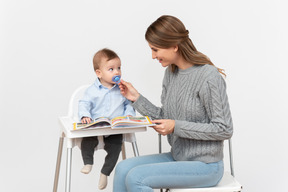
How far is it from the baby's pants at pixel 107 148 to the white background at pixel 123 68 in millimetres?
837

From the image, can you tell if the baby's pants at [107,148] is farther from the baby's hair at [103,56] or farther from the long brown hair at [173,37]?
the long brown hair at [173,37]

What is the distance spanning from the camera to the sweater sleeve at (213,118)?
88.3 inches

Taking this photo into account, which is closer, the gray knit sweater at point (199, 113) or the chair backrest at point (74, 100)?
the gray knit sweater at point (199, 113)

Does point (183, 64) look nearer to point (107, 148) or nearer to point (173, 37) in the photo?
point (173, 37)

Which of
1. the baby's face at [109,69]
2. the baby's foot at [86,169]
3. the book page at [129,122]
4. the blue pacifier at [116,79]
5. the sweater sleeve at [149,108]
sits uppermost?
the baby's face at [109,69]

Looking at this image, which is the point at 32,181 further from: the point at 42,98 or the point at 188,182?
the point at 188,182

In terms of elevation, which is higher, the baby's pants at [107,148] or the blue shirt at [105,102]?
the blue shirt at [105,102]

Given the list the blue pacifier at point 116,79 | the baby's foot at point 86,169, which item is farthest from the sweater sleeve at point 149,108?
the baby's foot at point 86,169

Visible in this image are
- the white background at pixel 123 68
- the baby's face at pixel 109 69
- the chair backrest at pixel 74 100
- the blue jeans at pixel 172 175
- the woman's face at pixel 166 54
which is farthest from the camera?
the white background at pixel 123 68

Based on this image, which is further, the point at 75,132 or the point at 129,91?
the point at 129,91

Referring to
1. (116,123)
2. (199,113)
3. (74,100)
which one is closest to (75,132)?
(116,123)

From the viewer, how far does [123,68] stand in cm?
343

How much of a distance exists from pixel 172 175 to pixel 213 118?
1.13 feet

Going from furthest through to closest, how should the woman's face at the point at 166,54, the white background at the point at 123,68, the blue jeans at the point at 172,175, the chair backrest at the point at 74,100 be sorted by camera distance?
the white background at the point at 123,68 → the chair backrest at the point at 74,100 → the woman's face at the point at 166,54 → the blue jeans at the point at 172,175
